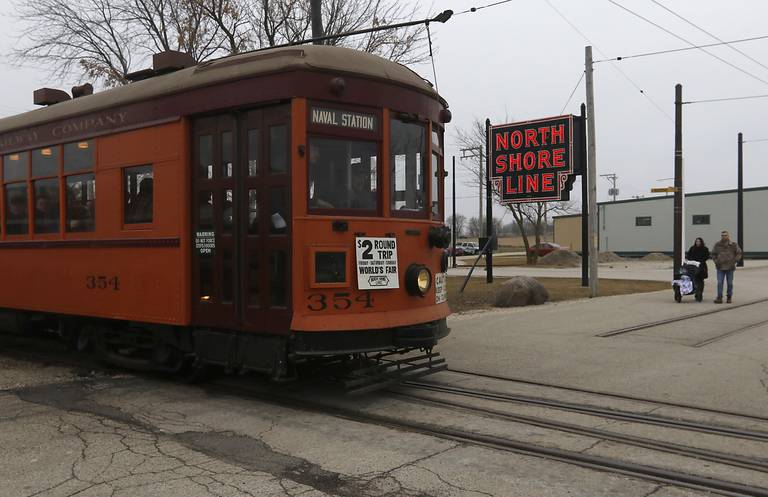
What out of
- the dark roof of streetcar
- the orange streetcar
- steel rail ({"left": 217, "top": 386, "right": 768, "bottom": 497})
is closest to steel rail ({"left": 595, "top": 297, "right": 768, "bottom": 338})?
the orange streetcar

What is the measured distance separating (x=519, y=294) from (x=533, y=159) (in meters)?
6.43

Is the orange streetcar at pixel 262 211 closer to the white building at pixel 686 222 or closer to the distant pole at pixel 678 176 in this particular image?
the distant pole at pixel 678 176

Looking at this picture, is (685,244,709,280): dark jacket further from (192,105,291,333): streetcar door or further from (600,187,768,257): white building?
(600,187,768,257): white building

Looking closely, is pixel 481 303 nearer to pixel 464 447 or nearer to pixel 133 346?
pixel 133 346

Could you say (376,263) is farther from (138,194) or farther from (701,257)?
(701,257)

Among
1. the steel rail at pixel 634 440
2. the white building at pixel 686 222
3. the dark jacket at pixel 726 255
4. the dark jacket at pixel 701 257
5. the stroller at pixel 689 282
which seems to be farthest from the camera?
the white building at pixel 686 222

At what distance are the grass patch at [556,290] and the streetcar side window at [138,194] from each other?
9050mm

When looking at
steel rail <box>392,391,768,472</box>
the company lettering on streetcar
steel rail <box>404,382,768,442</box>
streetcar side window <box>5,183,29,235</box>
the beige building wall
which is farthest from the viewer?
the beige building wall

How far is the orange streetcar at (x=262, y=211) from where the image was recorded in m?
6.03

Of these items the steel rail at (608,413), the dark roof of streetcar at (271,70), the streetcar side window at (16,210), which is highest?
the dark roof of streetcar at (271,70)

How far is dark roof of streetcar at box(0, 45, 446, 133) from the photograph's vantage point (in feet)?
20.2

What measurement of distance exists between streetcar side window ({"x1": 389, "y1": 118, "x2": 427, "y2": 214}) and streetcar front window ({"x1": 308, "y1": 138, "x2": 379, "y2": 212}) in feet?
0.79

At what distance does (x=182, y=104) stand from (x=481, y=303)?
10713 mm

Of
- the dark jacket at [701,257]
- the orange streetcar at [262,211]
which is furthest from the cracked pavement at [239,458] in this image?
the dark jacket at [701,257]
